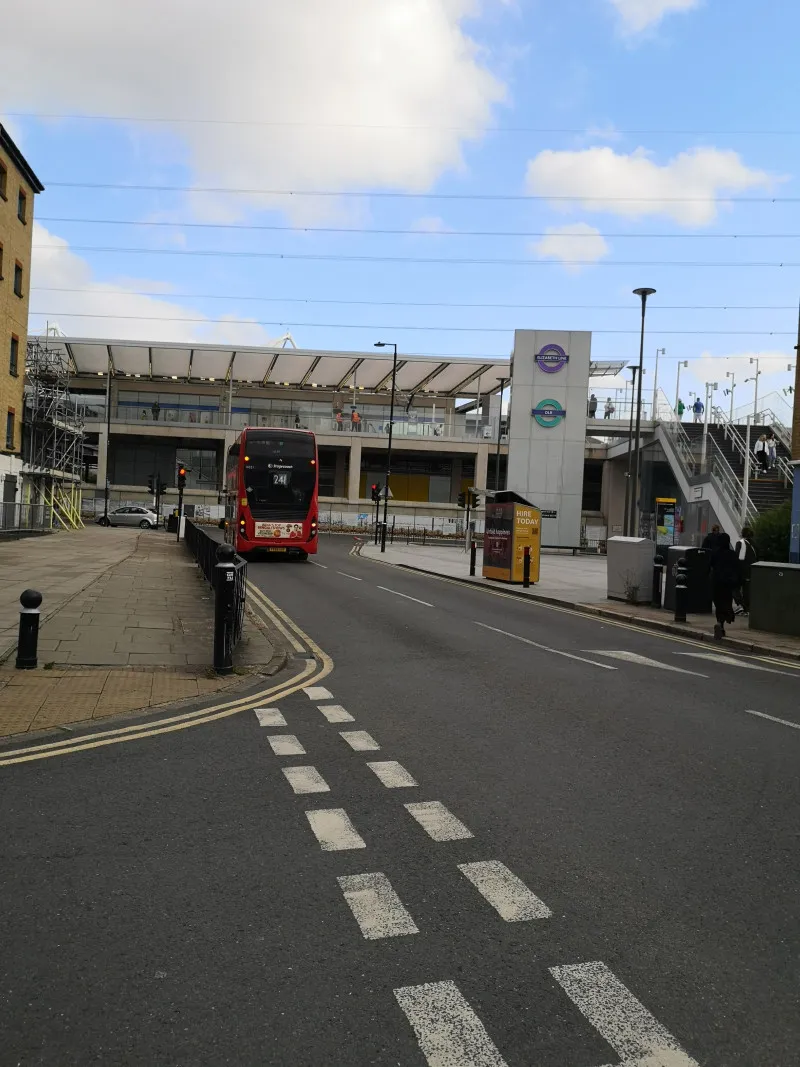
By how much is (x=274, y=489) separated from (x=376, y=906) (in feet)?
75.3

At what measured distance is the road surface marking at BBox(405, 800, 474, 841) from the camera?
464 cm

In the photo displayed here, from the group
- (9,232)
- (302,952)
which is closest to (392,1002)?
(302,952)

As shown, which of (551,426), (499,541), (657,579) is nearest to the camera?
(657,579)

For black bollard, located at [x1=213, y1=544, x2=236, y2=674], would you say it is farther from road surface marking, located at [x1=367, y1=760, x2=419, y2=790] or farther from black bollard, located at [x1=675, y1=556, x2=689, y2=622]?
black bollard, located at [x1=675, y1=556, x2=689, y2=622]

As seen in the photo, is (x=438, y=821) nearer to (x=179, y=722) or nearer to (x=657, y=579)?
(x=179, y=722)

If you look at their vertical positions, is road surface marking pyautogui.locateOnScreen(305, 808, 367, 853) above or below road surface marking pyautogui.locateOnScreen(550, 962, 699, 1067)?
below

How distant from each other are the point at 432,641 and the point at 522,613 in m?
5.22

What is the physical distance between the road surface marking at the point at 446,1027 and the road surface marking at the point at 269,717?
4.15m

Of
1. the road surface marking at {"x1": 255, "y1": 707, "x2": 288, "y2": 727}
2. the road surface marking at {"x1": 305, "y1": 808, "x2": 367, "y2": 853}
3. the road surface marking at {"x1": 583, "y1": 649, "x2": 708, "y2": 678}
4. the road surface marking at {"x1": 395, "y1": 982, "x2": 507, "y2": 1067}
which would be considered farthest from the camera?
the road surface marking at {"x1": 583, "y1": 649, "x2": 708, "y2": 678}

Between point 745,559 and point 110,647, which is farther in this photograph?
point 745,559

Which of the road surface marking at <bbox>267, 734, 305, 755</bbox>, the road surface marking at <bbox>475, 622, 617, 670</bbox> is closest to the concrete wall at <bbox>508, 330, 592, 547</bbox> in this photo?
the road surface marking at <bbox>475, 622, 617, 670</bbox>

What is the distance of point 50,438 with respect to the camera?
144ft

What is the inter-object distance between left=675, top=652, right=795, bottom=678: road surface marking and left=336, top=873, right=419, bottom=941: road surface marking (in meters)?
8.05

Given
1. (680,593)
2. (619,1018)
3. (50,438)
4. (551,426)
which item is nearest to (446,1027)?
(619,1018)
